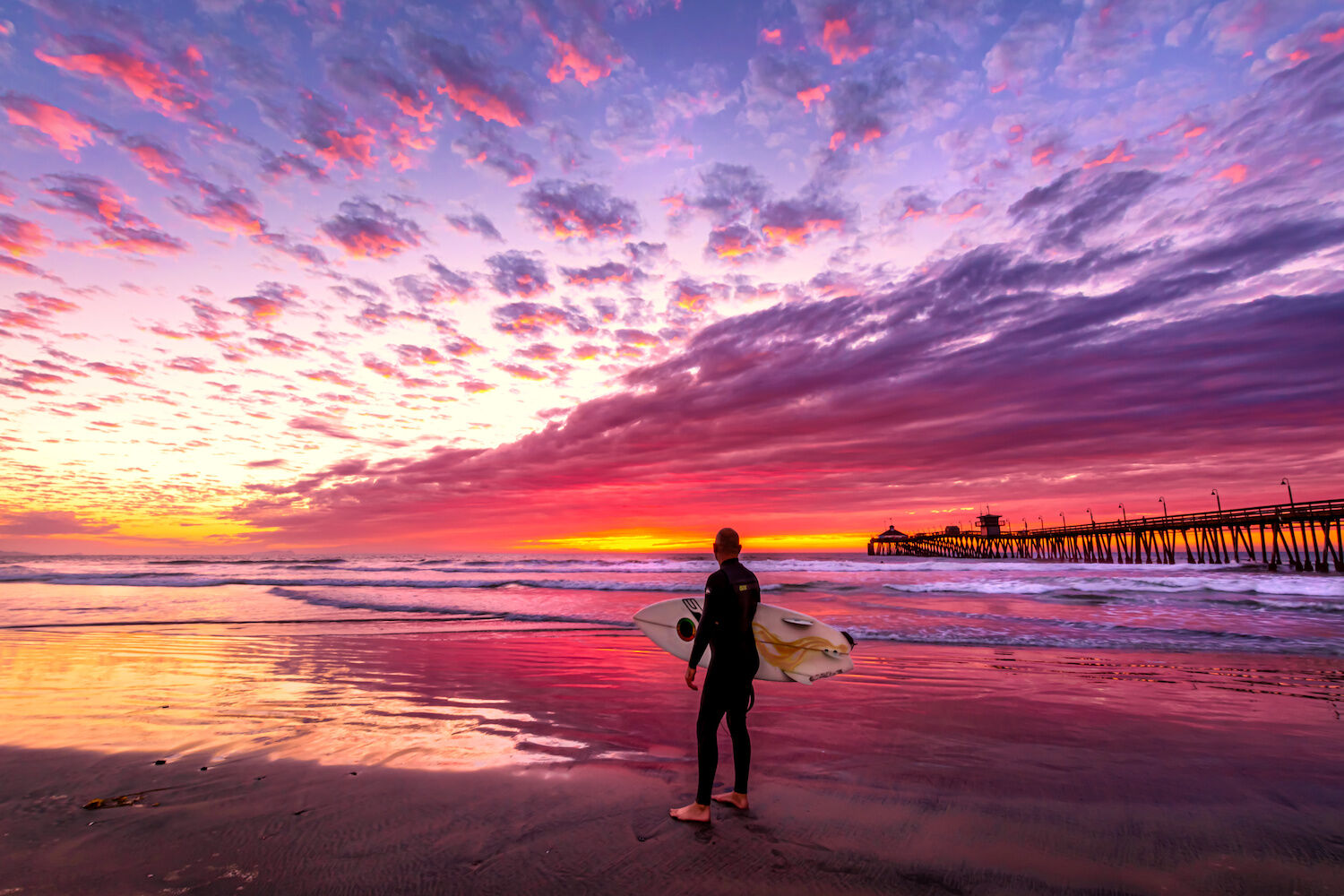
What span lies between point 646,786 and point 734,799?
2.94ft

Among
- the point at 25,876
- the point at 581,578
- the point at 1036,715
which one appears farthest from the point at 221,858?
the point at 581,578

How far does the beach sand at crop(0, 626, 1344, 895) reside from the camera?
3732 mm

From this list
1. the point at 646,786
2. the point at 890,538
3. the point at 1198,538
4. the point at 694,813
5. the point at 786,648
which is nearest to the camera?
the point at 694,813

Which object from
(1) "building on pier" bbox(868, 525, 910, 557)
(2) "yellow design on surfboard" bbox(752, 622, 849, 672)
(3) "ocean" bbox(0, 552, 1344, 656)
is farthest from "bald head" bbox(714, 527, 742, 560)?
(1) "building on pier" bbox(868, 525, 910, 557)

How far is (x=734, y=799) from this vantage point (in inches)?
183

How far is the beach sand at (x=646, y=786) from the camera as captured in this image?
373cm

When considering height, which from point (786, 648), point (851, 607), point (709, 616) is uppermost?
point (709, 616)

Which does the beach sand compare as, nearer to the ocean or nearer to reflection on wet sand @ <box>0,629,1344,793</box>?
reflection on wet sand @ <box>0,629,1344,793</box>

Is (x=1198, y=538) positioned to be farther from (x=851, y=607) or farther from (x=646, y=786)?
(x=646, y=786)

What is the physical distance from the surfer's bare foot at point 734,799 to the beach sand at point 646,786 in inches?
4.4

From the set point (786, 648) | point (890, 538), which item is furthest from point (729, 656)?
point (890, 538)

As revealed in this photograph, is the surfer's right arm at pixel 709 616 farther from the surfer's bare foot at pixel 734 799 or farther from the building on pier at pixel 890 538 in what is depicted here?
the building on pier at pixel 890 538

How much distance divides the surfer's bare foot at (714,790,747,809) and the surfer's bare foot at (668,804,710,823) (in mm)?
286

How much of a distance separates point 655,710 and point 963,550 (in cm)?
10836
